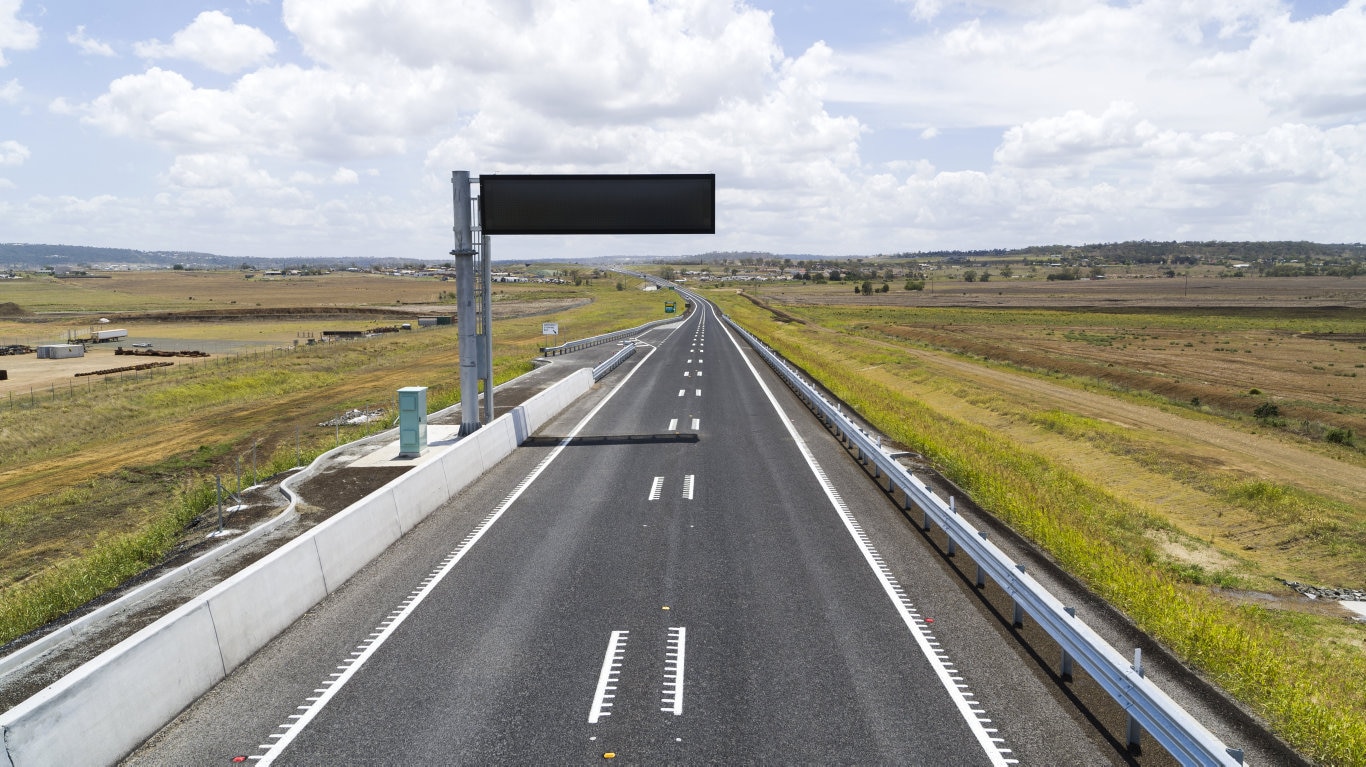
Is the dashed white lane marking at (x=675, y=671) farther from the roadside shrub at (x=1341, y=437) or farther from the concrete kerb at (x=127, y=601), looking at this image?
the roadside shrub at (x=1341, y=437)

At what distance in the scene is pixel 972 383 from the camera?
144 ft

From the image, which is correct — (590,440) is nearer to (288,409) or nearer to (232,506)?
(232,506)

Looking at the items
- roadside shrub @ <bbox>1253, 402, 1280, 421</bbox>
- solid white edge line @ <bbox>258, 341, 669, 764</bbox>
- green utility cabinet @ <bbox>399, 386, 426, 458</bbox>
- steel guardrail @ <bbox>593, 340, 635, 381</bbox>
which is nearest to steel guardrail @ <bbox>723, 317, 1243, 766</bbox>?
solid white edge line @ <bbox>258, 341, 669, 764</bbox>

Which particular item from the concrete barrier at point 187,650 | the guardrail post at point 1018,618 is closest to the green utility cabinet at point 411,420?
the concrete barrier at point 187,650

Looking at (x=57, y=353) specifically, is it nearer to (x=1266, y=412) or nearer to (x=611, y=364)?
(x=611, y=364)

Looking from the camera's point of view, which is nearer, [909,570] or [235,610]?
[235,610]

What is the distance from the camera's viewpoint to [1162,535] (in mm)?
16984

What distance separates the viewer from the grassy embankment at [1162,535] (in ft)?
27.0

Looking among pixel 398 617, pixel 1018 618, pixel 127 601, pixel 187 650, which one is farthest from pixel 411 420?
pixel 1018 618

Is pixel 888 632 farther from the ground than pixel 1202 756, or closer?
closer

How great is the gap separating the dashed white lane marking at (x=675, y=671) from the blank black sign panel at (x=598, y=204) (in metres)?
13.2

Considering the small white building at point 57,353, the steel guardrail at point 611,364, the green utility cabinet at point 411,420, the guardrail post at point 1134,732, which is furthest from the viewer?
the small white building at point 57,353

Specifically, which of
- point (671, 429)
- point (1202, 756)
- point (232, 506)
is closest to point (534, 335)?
point (671, 429)

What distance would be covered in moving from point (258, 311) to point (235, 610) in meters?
124
